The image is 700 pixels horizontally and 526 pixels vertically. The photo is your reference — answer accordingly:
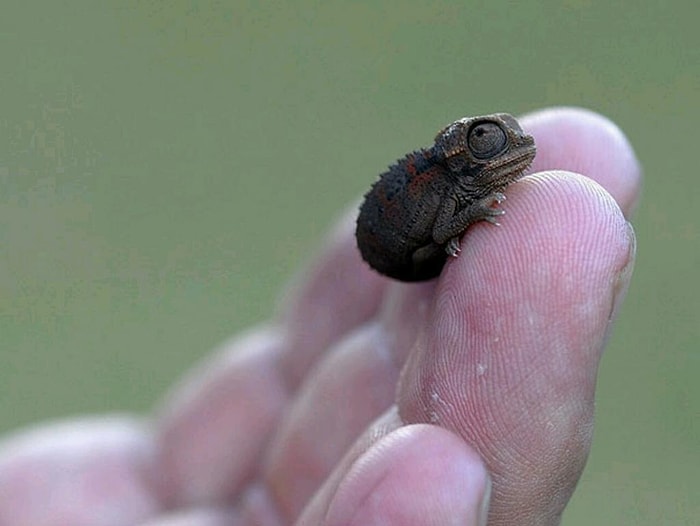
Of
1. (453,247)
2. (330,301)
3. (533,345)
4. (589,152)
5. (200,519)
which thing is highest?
(589,152)

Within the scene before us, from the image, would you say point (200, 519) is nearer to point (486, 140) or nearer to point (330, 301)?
point (330, 301)

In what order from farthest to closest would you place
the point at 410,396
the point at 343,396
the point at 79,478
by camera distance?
the point at 79,478 → the point at 343,396 → the point at 410,396

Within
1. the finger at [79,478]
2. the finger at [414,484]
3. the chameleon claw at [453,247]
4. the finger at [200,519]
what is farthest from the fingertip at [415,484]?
the finger at [79,478]

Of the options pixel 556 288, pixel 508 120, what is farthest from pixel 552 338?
pixel 508 120

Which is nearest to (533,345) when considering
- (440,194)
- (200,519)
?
(440,194)

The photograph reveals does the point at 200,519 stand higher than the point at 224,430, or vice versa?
→ the point at 224,430

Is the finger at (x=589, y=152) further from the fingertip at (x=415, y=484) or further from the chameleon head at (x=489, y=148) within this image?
the fingertip at (x=415, y=484)
